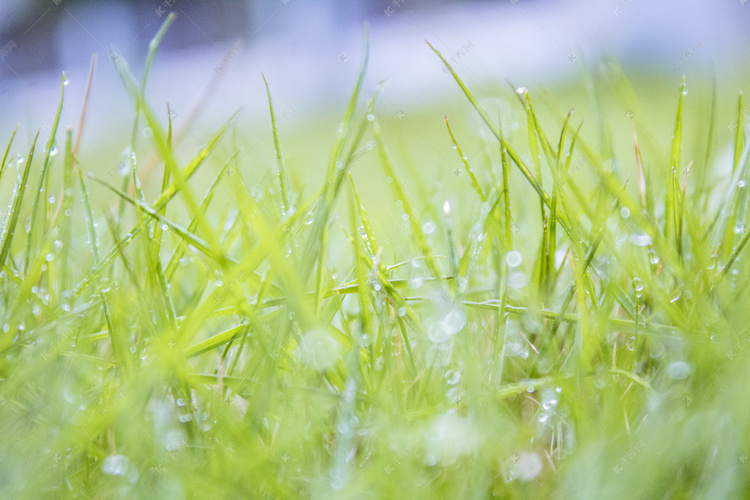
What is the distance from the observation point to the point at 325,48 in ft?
13.0

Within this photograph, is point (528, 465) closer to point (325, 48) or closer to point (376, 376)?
point (376, 376)

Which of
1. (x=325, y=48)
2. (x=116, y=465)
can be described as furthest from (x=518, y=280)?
(x=325, y=48)

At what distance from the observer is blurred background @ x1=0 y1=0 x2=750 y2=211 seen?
3391 millimetres

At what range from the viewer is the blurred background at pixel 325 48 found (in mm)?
3391

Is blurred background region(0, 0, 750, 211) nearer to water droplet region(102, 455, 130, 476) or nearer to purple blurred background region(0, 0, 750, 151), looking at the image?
purple blurred background region(0, 0, 750, 151)

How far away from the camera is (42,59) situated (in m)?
4.25

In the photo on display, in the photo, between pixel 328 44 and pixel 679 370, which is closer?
pixel 679 370

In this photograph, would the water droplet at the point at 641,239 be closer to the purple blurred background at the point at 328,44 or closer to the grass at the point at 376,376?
the grass at the point at 376,376

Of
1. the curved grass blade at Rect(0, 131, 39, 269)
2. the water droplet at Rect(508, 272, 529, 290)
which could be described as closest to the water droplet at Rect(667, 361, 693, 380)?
the water droplet at Rect(508, 272, 529, 290)

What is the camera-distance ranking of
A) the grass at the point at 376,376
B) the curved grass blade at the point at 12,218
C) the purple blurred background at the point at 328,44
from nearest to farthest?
the grass at the point at 376,376
the curved grass blade at the point at 12,218
the purple blurred background at the point at 328,44

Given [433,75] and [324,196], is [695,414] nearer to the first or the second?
[324,196]

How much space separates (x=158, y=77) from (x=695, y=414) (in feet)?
13.7

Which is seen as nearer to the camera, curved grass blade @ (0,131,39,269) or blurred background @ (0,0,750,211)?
curved grass blade @ (0,131,39,269)

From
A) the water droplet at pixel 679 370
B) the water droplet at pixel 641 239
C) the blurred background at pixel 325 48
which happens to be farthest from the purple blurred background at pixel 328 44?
the water droplet at pixel 679 370
